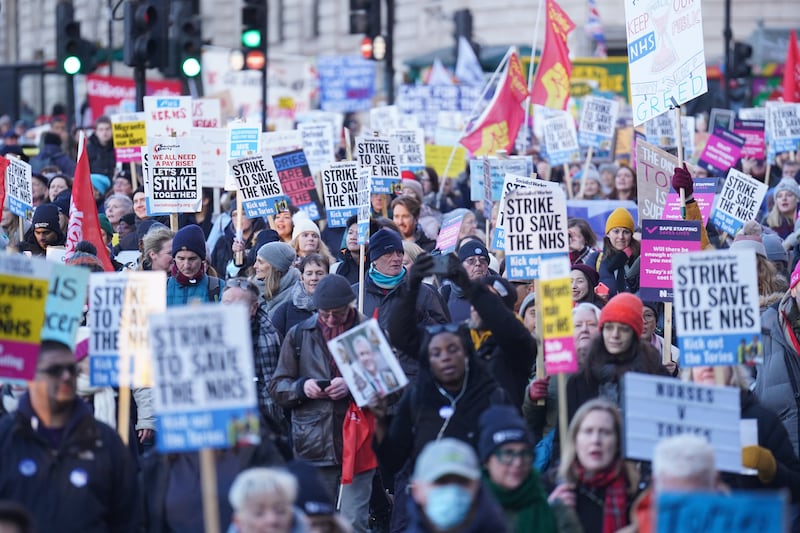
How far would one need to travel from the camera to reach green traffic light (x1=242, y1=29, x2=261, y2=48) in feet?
69.7

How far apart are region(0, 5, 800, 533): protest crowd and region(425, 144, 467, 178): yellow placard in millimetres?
7976

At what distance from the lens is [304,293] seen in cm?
1073

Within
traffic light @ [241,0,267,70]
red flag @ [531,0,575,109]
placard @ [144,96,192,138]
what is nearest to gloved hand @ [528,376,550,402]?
placard @ [144,96,192,138]

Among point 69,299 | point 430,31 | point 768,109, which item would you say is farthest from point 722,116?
point 430,31

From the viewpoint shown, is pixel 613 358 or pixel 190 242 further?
pixel 190 242

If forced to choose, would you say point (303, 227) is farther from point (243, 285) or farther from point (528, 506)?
point (528, 506)

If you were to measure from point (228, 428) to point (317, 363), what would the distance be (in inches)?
112

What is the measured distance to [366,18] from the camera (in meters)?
24.9

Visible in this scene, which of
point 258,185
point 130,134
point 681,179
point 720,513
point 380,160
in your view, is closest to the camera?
point 720,513

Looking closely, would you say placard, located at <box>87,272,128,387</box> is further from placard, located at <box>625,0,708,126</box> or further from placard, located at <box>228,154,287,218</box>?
placard, located at <box>228,154,287,218</box>

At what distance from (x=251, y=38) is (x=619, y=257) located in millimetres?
9650

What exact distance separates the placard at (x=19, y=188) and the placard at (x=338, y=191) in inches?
98.4

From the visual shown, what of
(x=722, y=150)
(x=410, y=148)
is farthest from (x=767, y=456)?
(x=410, y=148)

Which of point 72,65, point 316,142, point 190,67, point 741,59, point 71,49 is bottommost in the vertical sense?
point 316,142
